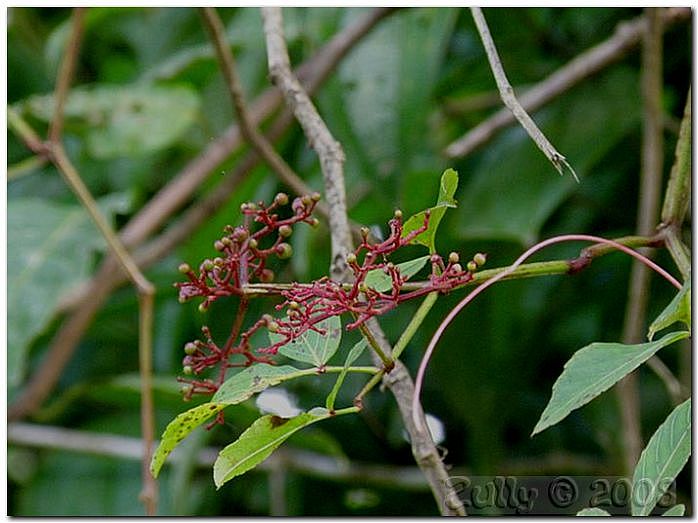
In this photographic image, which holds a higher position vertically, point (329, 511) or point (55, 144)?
point (55, 144)

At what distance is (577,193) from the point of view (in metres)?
0.92

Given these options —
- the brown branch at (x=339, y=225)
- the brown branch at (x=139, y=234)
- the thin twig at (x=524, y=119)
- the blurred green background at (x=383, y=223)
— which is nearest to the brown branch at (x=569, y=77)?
the blurred green background at (x=383, y=223)

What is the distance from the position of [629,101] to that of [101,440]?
0.57 metres

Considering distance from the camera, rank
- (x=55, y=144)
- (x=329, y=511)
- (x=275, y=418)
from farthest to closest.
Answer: (x=329, y=511), (x=55, y=144), (x=275, y=418)

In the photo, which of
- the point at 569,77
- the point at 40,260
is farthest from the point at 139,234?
the point at 569,77

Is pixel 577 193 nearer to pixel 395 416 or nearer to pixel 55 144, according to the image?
pixel 395 416

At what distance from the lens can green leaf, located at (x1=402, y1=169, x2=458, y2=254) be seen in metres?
0.39

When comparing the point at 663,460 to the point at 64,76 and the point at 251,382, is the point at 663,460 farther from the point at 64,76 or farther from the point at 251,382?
the point at 64,76

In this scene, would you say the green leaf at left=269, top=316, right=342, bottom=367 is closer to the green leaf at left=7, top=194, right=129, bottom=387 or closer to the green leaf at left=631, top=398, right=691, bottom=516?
Result: the green leaf at left=631, top=398, right=691, bottom=516

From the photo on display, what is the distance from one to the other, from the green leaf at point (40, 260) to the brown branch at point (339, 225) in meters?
0.32

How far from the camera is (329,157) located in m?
0.50

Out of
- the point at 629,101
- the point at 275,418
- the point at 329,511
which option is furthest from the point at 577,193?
the point at 275,418

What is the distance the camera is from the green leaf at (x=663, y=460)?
363 mm

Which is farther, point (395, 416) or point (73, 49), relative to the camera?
point (395, 416)
